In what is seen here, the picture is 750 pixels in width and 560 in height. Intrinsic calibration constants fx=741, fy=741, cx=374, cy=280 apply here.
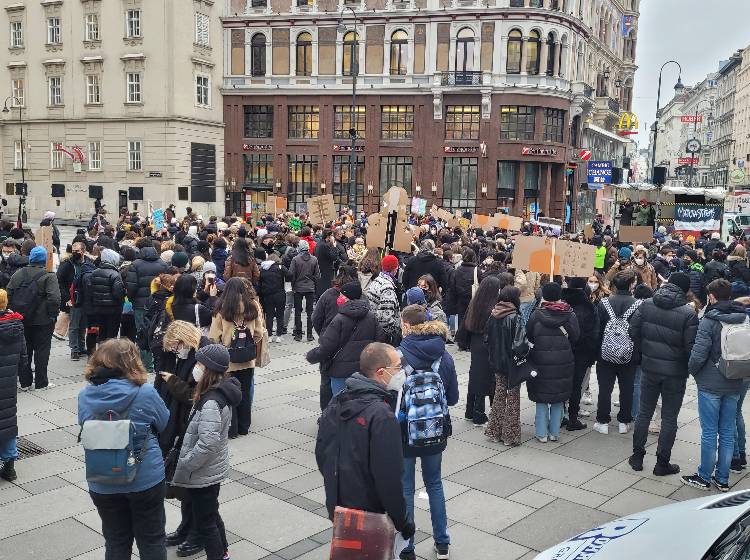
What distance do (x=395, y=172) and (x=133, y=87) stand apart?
16.4 meters

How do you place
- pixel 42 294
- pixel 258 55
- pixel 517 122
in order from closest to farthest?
pixel 42 294
pixel 517 122
pixel 258 55

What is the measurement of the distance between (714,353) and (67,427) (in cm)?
708

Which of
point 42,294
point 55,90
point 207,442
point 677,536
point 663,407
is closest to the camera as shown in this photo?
point 677,536

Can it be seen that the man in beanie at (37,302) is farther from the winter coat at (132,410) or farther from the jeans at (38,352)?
the winter coat at (132,410)

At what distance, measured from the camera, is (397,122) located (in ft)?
151

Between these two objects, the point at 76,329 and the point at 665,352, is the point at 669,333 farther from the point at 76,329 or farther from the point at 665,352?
the point at 76,329

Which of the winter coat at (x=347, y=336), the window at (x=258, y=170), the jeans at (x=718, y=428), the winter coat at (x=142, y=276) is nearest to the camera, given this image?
the jeans at (x=718, y=428)

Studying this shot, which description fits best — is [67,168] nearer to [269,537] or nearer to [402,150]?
A: [402,150]

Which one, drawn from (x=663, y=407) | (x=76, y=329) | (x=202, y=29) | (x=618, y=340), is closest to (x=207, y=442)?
(x=663, y=407)

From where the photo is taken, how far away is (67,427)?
8.68 metres

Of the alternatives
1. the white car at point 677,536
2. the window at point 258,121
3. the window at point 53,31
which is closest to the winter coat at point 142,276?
the white car at point 677,536

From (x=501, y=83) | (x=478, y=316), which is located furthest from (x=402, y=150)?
(x=478, y=316)

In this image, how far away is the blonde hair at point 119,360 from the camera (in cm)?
447

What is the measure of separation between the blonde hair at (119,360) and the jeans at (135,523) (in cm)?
74
